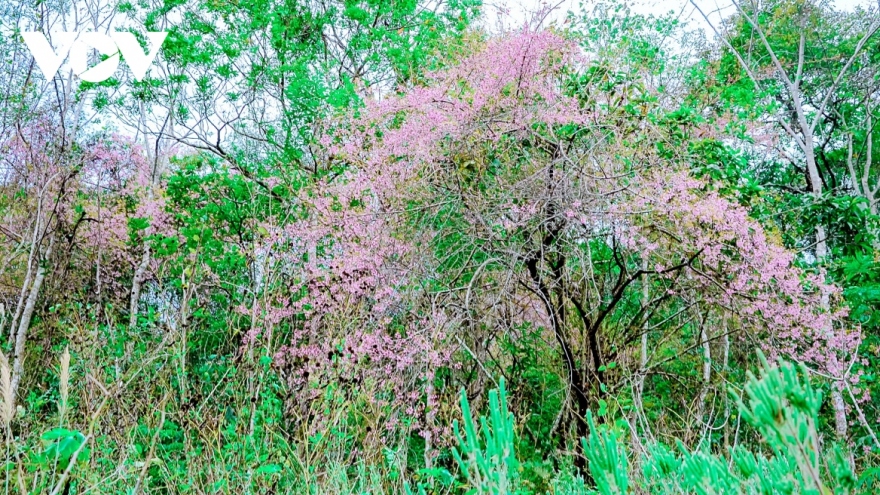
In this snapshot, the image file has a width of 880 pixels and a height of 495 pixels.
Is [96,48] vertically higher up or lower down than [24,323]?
higher up

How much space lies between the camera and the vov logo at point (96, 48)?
11.0 feet

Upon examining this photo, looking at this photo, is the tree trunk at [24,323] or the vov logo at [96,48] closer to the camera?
the vov logo at [96,48]

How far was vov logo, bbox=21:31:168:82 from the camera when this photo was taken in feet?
11.0

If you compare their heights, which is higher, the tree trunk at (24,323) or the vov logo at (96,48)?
the vov logo at (96,48)

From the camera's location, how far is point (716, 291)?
3.72m

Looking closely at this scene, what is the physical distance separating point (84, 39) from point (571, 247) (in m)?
4.43

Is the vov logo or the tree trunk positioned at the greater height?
the vov logo

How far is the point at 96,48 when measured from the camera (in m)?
5.10

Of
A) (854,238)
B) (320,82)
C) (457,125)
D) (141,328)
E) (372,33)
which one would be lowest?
(141,328)

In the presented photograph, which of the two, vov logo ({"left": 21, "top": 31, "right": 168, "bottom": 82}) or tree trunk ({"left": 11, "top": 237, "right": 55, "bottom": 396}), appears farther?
tree trunk ({"left": 11, "top": 237, "right": 55, "bottom": 396})

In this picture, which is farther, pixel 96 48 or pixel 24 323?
pixel 96 48

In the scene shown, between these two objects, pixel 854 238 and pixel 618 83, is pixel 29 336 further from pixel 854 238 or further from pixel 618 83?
pixel 854 238

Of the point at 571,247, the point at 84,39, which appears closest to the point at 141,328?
the point at 84,39

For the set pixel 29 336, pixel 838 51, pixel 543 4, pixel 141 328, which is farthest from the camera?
pixel 838 51
